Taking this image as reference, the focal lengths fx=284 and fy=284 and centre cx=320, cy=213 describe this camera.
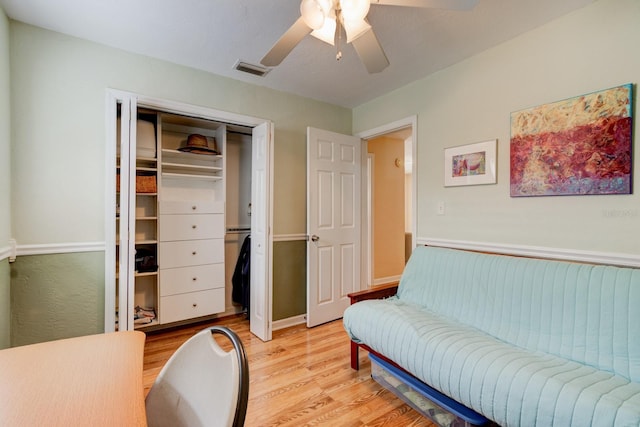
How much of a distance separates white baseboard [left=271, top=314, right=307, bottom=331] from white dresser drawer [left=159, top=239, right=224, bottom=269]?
2.94 feet

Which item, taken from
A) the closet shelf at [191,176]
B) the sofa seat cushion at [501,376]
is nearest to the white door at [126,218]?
the closet shelf at [191,176]

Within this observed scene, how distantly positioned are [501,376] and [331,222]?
2074 mm

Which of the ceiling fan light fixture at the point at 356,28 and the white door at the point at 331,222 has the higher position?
the ceiling fan light fixture at the point at 356,28

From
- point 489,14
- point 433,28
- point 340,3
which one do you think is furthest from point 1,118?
point 489,14

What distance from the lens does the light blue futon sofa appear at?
116 cm

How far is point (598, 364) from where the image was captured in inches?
53.7

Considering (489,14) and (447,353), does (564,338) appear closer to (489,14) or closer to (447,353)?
(447,353)

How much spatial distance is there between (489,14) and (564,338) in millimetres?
1943

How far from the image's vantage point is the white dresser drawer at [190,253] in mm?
2765

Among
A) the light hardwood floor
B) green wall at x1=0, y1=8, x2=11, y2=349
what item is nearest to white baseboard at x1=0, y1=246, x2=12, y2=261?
green wall at x1=0, y1=8, x2=11, y2=349

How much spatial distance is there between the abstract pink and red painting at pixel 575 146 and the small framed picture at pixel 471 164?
6.2 inches

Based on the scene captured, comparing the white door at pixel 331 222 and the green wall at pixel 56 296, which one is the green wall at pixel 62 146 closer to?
the green wall at pixel 56 296

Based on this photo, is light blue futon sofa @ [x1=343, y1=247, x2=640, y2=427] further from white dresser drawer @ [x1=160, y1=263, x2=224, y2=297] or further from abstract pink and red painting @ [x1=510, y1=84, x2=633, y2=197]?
white dresser drawer @ [x1=160, y1=263, x2=224, y2=297]

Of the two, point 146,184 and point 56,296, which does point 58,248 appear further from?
point 146,184
